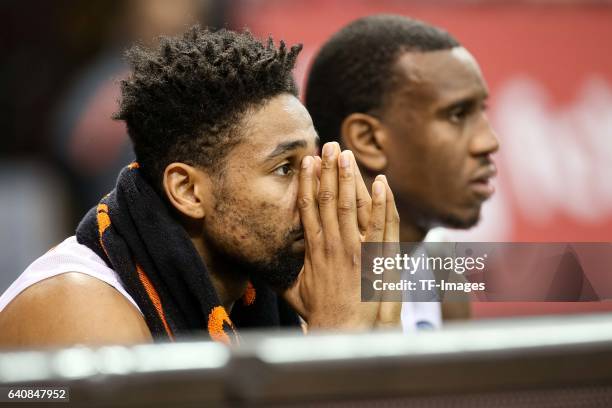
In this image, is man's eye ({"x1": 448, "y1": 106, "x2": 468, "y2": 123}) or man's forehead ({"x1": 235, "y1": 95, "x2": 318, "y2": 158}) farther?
man's eye ({"x1": 448, "y1": 106, "x2": 468, "y2": 123})

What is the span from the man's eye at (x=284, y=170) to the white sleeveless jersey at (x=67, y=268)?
49cm

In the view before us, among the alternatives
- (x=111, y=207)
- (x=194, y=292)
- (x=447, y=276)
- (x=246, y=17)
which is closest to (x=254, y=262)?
(x=194, y=292)

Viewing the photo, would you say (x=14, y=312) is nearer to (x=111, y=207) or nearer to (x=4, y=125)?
(x=111, y=207)

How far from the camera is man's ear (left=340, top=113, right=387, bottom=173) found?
315 centimetres

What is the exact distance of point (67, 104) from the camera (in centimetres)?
570

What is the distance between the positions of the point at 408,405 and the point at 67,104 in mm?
4905

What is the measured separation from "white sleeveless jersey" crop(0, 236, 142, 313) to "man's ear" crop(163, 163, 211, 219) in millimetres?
264

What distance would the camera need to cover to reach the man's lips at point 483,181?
10.4 ft

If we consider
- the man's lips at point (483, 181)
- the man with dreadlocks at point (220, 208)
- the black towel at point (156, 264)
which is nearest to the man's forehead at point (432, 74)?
the man's lips at point (483, 181)

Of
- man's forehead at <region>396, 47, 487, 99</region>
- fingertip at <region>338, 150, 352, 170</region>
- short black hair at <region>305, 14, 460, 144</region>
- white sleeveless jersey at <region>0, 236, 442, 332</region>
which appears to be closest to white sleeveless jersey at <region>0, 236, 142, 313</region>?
white sleeveless jersey at <region>0, 236, 442, 332</region>

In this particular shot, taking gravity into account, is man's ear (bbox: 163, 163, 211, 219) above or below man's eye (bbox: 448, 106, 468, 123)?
below

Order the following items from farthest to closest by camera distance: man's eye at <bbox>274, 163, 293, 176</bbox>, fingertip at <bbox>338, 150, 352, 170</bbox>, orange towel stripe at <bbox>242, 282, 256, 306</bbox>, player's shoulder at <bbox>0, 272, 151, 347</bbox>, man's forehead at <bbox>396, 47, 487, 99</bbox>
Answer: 1. man's forehead at <bbox>396, 47, 487, 99</bbox>
2. orange towel stripe at <bbox>242, 282, 256, 306</bbox>
3. man's eye at <bbox>274, 163, 293, 176</bbox>
4. fingertip at <bbox>338, 150, 352, 170</bbox>
5. player's shoulder at <bbox>0, 272, 151, 347</bbox>

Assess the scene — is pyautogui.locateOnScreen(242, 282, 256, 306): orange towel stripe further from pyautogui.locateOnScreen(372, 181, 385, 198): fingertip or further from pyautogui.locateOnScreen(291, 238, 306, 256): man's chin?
pyautogui.locateOnScreen(372, 181, 385, 198): fingertip

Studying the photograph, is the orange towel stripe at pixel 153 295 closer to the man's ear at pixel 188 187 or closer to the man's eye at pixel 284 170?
the man's ear at pixel 188 187
